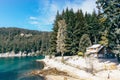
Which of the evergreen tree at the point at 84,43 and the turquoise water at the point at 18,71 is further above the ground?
the evergreen tree at the point at 84,43

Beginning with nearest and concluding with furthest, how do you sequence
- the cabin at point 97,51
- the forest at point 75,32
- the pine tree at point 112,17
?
the pine tree at point 112,17, the cabin at point 97,51, the forest at point 75,32

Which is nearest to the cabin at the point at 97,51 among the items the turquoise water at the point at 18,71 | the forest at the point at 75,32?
the forest at the point at 75,32

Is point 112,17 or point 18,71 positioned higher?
point 112,17

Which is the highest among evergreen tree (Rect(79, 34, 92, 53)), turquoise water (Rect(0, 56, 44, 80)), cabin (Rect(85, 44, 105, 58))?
evergreen tree (Rect(79, 34, 92, 53))

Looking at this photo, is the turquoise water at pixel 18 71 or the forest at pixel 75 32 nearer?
the turquoise water at pixel 18 71

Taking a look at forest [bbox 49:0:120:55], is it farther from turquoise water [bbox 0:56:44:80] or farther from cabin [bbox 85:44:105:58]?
turquoise water [bbox 0:56:44:80]

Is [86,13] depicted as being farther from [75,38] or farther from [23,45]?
[23,45]

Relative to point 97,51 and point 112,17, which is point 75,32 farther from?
point 112,17

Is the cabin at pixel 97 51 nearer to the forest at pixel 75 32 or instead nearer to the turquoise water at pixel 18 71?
the forest at pixel 75 32

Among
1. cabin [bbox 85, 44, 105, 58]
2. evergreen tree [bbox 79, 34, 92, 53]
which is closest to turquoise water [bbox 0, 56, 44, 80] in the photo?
evergreen tree [bbox 79, 34, 92, 53]

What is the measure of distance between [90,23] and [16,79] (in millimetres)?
42989

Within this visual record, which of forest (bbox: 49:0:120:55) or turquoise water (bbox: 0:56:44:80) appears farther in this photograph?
forest (bbox: 49:0:120:55)

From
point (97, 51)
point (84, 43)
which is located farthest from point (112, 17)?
point (84, 43)

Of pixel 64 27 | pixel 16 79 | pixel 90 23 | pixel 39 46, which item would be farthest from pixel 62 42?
pixel 39 46
